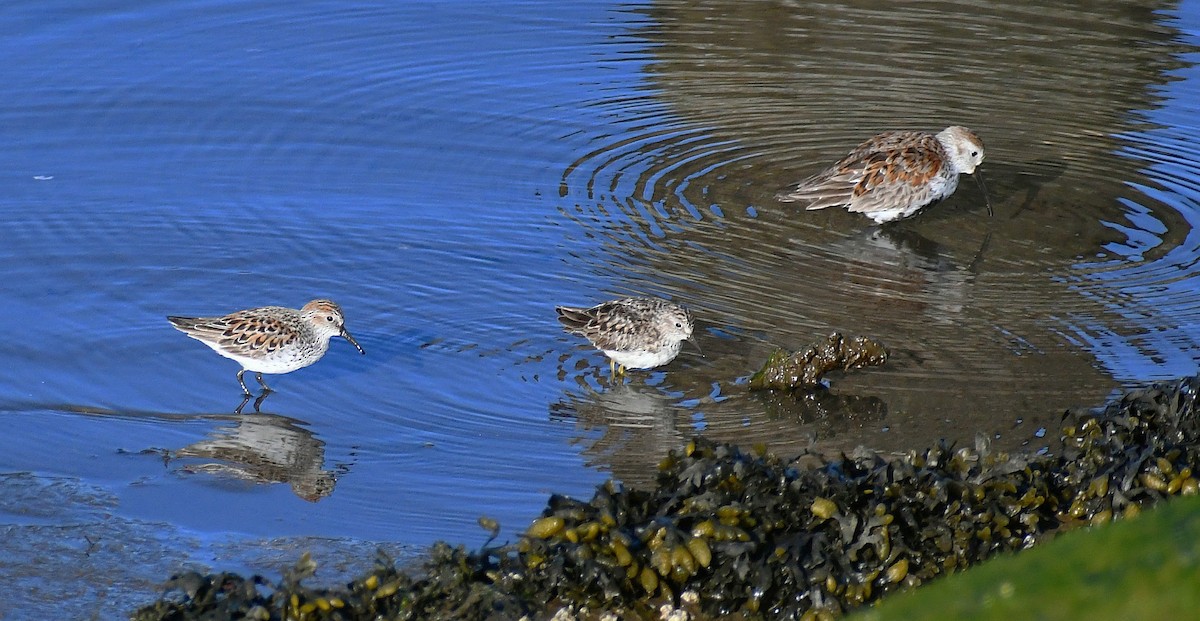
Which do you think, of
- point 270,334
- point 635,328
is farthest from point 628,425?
point 270,334

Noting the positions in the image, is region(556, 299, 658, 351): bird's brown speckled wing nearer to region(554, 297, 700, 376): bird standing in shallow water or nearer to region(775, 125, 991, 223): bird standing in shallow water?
region(554, 297, 700, 376): bird standing in shallow water

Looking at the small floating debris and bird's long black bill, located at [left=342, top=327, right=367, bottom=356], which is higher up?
bird's long black bill, located at [left=342, top=327, right=367, bottom=356]

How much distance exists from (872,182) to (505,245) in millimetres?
3197

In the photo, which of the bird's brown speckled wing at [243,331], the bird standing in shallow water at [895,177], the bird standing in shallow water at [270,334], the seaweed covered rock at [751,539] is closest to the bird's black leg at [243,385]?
the bird standing in shallow water at [270,334]

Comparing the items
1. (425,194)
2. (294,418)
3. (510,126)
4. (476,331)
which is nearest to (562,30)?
(510,126)

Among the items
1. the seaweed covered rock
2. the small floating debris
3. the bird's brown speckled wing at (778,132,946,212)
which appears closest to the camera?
the seaweed covered rock

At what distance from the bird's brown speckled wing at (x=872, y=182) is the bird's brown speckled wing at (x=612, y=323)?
309cm

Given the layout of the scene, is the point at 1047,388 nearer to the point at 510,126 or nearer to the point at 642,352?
the point at 642,352

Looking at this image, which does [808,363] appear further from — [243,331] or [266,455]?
[243,331]

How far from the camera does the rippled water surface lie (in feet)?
25.4

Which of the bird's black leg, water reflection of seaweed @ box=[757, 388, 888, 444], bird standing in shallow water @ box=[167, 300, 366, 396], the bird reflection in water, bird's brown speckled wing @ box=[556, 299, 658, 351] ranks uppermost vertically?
bird standing in shallow water @ box=[167, 300, 366, 396]

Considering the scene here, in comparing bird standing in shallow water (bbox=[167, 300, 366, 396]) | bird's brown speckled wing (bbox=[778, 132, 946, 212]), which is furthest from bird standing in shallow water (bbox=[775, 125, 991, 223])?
bird standing in shallow water (bbox=[167, 300, 366, 396])

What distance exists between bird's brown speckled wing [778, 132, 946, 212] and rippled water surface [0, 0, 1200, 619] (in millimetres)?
270

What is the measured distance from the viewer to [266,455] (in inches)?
315
